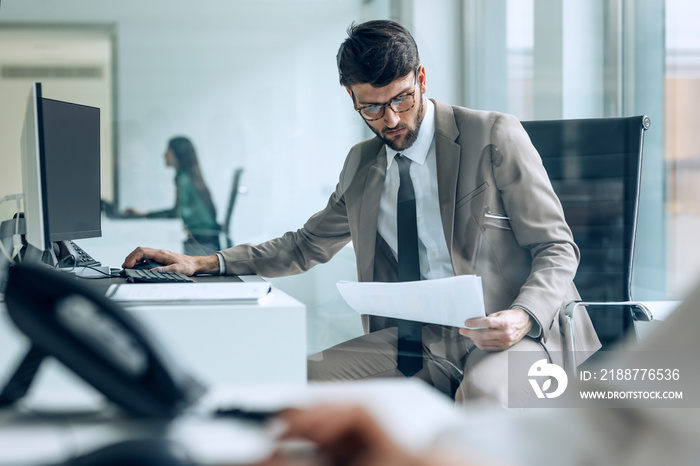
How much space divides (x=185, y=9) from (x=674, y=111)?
2037 millimetres

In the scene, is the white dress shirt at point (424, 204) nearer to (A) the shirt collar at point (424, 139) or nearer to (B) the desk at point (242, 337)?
(A) the shirt collar at point (424, 139)

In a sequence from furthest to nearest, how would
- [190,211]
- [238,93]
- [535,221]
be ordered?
[238,93], [190,211], [535,221]

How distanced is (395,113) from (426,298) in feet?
2.05

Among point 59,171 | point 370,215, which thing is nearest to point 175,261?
point 59,171

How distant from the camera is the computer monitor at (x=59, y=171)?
45.9 inches

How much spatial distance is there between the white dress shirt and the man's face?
0.02 metres

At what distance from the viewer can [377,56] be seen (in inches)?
63.2

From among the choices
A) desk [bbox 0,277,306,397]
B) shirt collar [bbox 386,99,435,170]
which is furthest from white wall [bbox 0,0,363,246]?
desk [bbox 0,277,306,397]

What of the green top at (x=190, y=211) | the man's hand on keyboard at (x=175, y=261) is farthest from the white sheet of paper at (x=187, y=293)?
the green top at (x=190, y=211)

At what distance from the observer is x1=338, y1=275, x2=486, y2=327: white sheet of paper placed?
1130 millimetres

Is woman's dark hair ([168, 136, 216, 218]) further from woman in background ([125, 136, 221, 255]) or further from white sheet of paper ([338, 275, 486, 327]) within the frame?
white sheet of paper ([338, 275, 486, 327])

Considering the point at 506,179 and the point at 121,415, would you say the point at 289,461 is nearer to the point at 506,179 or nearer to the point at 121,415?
the point at 121,415

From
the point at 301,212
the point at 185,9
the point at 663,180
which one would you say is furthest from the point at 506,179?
the point at 185,9

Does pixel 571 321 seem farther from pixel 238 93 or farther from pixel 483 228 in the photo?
pixel 238 93
